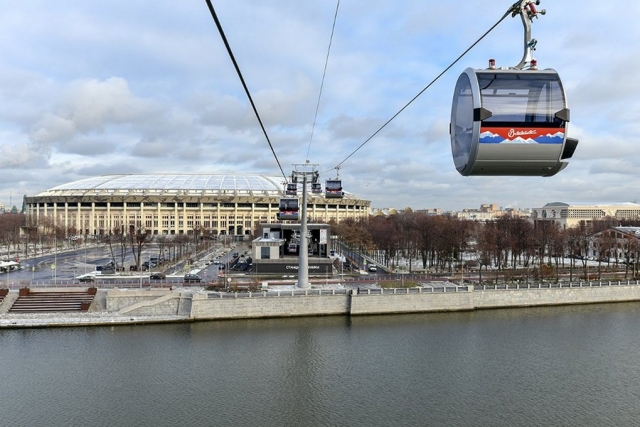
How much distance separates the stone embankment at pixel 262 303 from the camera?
702 inches

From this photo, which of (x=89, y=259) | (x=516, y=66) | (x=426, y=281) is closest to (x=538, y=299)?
(x=426, y=281)

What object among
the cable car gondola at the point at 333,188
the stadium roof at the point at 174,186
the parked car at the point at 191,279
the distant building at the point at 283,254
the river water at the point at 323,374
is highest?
the stadium roof at the point at 174,186

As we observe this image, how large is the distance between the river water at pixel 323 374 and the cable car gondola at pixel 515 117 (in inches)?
315

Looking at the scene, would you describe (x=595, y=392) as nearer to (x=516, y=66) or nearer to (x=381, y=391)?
(x=381, y=391)

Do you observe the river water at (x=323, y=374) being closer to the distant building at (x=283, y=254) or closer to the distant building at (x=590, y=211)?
the distant building at (x=283, y=254)

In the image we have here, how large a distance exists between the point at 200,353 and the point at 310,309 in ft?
19.3

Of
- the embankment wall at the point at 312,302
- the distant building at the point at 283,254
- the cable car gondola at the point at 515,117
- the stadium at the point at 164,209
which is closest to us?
the cable car gondola at the point at 515,117

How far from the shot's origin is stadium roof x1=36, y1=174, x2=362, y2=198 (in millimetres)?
58312

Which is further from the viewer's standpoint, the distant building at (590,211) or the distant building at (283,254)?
the distant building at (590,211)

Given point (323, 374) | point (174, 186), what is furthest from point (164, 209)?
point (323, 374)

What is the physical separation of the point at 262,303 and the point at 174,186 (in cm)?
4555

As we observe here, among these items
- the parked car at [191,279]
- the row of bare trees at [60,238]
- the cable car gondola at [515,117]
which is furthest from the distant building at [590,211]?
the cable car gondola at [515,117]

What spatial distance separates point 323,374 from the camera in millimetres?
12992

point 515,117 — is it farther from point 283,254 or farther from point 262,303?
point 283,254
